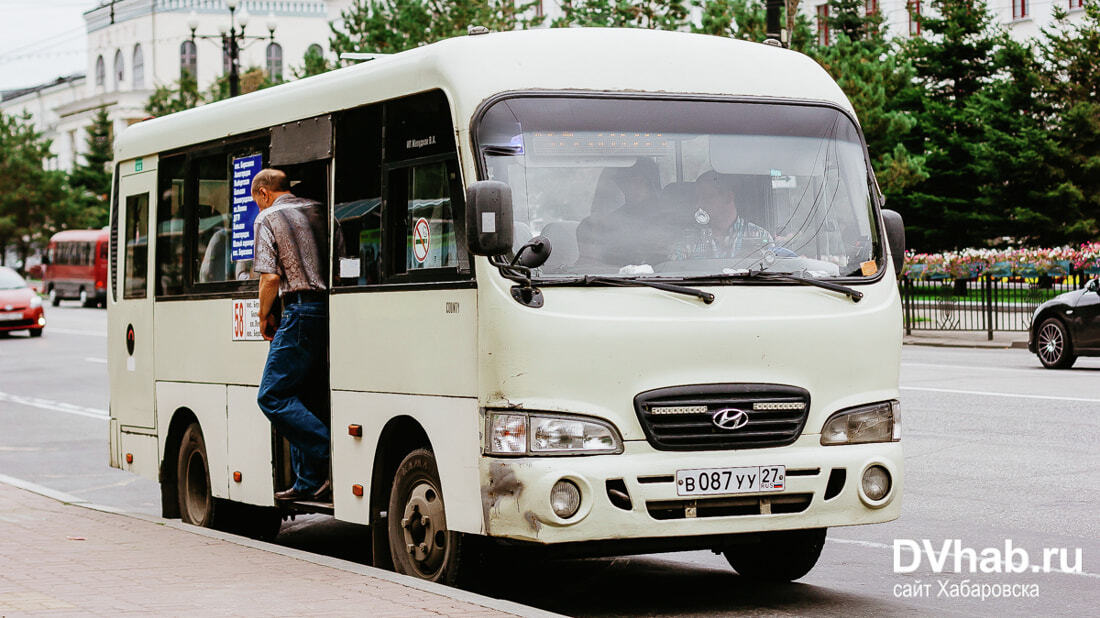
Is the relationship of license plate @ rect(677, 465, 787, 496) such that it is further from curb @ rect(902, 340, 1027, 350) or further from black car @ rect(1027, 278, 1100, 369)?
curb @ rect(902, 340, 1027, 350)

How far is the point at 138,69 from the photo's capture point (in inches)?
4540

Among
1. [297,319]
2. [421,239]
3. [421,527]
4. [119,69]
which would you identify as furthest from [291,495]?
[119,69]

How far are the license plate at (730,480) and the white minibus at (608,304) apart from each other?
11 mm

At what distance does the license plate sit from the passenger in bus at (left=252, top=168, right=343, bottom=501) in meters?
2.51

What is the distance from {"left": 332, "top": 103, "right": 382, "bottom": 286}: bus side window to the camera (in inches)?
331

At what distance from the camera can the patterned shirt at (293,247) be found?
349 inches

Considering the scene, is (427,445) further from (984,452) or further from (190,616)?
(984,452)

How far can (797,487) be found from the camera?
7.37 metres

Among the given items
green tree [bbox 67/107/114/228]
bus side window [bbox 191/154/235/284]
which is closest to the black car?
bus side window [bbox 191/154/235/284]

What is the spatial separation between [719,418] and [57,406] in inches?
676

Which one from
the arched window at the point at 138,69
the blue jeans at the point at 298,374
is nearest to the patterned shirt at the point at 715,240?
the blue jeans at the point at 298,374

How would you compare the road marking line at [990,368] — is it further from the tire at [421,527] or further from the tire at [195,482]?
the tire at [421,527]

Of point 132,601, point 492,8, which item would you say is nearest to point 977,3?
point 492,8

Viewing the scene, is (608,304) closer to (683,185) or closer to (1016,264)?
(683,185)
